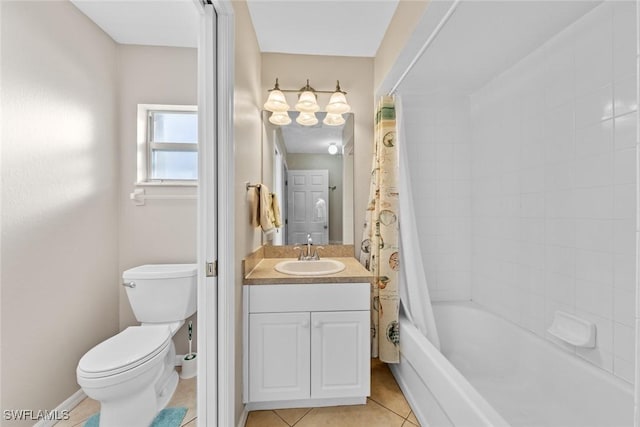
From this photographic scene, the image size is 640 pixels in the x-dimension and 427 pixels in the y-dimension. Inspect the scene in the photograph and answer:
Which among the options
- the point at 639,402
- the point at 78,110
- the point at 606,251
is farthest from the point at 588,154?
the point at 78,110

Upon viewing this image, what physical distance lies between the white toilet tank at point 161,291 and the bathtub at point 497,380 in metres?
1.43

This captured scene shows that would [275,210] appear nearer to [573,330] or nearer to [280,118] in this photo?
[280,118]

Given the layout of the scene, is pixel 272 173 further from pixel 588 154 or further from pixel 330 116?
pixel 588 154

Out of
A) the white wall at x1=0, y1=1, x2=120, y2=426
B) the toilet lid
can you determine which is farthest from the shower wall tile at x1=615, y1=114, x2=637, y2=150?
the toilet lid

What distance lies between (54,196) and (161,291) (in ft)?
2.83

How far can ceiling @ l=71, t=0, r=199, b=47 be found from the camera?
1.17 metres

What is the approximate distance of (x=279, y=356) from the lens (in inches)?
63.2

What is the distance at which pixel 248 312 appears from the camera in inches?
62.8

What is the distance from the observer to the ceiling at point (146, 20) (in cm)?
117

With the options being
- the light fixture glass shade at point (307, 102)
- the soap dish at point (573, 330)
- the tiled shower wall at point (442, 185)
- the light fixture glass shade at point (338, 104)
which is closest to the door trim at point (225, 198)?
the light fixture glass shade at point (307, 102)

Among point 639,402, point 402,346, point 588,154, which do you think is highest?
point 588,154

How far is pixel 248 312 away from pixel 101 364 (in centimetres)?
67

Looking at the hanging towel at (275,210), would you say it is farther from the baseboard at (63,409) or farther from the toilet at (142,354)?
the baseboard at (63,409)

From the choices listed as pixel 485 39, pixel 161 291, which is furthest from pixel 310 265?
pixel 485 39
